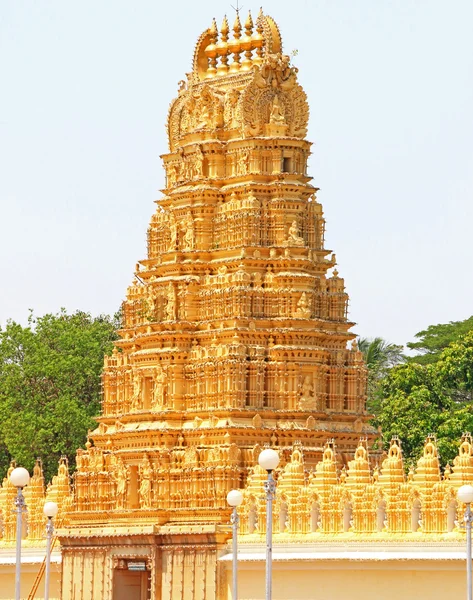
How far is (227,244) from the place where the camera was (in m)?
63.8

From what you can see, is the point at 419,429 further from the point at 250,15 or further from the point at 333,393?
the point at 250,15

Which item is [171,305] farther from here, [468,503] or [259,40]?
[468,503]

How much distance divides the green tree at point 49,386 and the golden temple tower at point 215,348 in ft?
46.3

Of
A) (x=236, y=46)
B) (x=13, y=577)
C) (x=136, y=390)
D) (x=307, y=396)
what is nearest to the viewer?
(x=307, y=396)

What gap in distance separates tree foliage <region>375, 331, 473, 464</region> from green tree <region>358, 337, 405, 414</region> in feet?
33.9

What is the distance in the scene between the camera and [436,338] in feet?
290

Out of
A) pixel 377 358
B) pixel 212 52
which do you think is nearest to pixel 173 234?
pixel 212 52

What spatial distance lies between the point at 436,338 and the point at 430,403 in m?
14.3

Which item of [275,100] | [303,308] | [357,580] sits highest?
[275,100]

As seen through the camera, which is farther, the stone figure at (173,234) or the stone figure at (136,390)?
the stone figure at (173,234)

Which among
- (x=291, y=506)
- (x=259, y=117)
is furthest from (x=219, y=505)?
(x=259, y=117)

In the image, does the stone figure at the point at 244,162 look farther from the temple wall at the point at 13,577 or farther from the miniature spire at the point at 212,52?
the temple wall at the point at 13,577

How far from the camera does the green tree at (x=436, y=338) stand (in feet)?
283

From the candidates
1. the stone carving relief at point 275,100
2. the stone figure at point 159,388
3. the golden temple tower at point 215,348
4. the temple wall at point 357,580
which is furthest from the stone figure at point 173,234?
the temple wall at point 357,580
